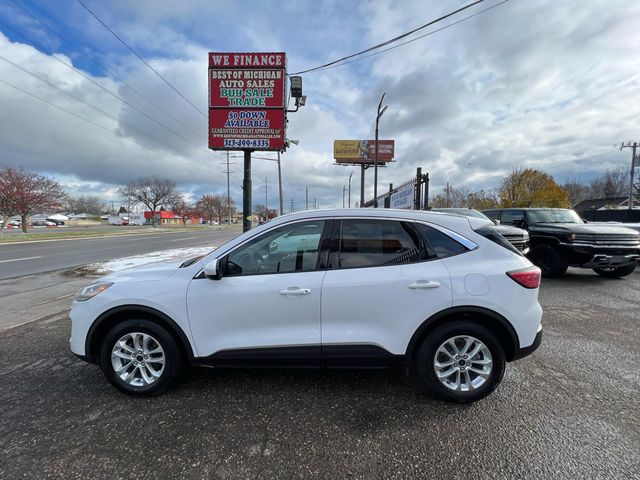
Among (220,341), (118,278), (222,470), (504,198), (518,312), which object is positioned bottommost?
(222,470)

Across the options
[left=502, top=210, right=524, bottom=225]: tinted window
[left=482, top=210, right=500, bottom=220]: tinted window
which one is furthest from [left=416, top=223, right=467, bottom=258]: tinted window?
[left=482, top=210, right=500, bottom=220]: tinted window

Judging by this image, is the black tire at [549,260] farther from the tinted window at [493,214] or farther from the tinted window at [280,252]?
the tinted window at [280,252]

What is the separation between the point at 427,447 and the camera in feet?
7.23

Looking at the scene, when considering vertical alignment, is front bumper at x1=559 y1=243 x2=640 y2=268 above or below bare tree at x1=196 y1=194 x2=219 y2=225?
below

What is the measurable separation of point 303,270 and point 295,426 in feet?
4.02

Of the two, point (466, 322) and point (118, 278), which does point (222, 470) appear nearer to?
point (118, 278)

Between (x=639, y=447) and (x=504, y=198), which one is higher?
(x=504, y=198)

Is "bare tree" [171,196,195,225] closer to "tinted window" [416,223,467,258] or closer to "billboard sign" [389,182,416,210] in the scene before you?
"billboard sign" [389,182,416,210]

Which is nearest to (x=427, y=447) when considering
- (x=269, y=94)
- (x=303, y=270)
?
(x=303, y=270)

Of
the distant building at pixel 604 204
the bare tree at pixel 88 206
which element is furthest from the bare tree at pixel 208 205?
the distant building at pixel 604 204

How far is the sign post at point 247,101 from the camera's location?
35.1ft

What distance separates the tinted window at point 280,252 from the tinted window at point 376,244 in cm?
25

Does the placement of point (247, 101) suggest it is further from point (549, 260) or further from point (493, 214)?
point (549, 260)

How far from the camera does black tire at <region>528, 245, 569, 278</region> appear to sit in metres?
7.71
